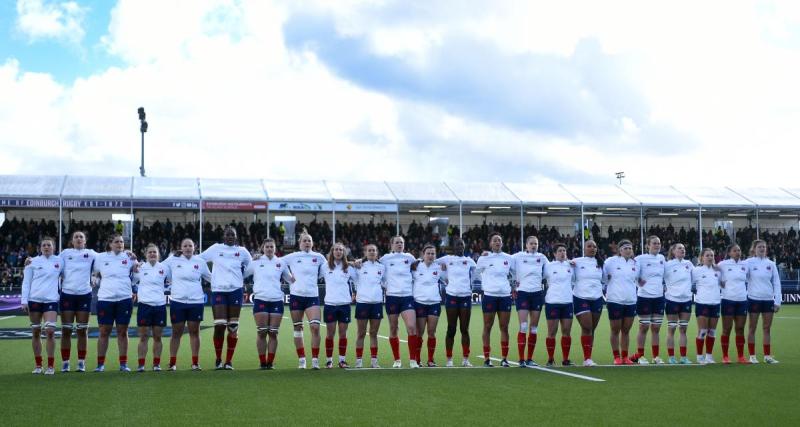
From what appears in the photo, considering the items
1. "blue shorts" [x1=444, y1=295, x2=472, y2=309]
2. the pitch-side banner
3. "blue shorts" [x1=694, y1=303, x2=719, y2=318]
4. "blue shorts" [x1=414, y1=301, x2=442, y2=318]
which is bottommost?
"blue shorts" [x1=694, y1=303, x2=719, y2=318]

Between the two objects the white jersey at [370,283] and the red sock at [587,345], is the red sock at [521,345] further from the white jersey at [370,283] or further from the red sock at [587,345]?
the white jersey at [370,283]

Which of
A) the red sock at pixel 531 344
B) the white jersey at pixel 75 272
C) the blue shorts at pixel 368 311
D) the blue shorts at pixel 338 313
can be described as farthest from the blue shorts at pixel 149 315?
the red sock at pixel 531 344

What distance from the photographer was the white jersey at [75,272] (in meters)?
11.3

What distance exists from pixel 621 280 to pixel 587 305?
696 millimetres

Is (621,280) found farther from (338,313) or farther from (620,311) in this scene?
(338,313)

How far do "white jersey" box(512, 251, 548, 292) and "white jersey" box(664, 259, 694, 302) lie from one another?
2.18 m

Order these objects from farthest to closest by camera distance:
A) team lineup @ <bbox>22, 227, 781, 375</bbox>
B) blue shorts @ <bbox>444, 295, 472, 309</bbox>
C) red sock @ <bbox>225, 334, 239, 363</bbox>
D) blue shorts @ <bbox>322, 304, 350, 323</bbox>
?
1. blue shorts @ <bbox>444, 295, 472, 309</bbox>
2. blue shorts @ <bbox>322, 304, 350, 323</bbox>
3. red sock @ <bbox>225, 334, 239, 363</bbox>
4. team lineup @ <bbox>22, 227, 781, 375</bbox>

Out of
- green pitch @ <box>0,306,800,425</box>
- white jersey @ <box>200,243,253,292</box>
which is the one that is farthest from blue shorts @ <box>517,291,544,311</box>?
white jersey @ <box>200,243,253,292</box>

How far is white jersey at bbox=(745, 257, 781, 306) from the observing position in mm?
13094

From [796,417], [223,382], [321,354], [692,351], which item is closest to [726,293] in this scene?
Answer: [692,351]

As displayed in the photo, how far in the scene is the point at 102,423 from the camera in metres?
7.32

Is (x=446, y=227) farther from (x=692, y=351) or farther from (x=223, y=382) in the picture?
(x=223, y=382)

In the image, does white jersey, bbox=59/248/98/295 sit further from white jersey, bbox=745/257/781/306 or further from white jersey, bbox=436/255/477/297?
white jersey, bbox=745/257/781/306

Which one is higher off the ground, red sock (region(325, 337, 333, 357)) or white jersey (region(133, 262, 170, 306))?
white jersey (region(133, 262, 170, 306))
